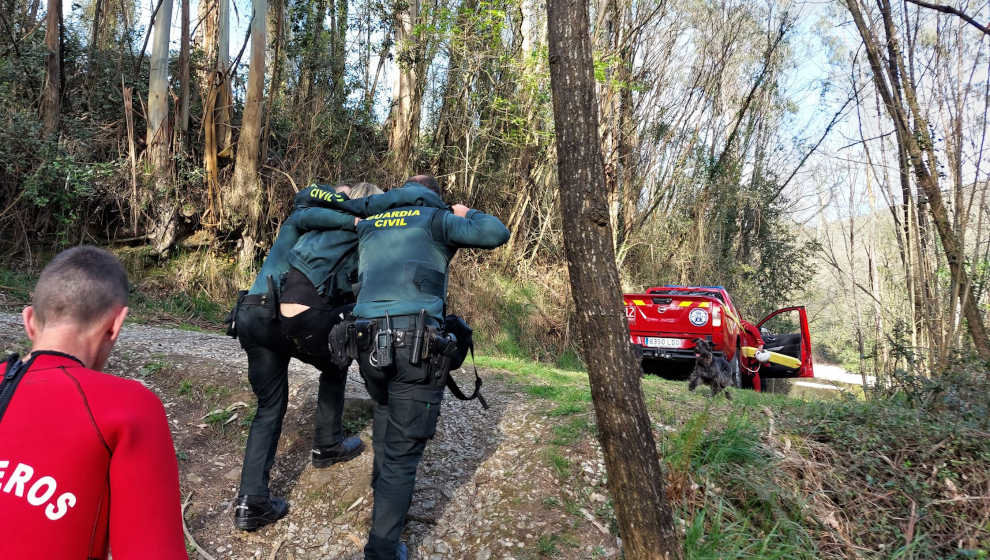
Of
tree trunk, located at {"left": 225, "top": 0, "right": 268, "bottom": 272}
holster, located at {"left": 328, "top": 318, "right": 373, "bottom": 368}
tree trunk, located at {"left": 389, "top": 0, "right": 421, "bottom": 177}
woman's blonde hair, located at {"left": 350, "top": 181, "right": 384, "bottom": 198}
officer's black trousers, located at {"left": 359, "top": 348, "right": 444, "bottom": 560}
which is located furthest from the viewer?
tree trunk, located at {"left": 389, "top": 0, "right": 421, "bottom": 177}

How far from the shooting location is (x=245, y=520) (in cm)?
335

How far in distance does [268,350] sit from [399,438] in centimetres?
111

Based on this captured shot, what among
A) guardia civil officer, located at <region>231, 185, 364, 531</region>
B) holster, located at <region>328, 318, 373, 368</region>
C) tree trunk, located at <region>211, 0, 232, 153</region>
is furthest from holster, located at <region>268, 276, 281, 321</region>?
tree trunk, located at <region>211, 0, 232, 153</region>

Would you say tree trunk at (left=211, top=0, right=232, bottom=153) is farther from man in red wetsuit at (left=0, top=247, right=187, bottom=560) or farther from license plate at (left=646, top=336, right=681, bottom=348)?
man in red wetsuit at (left=0, top=247, right=187, bottom=560)

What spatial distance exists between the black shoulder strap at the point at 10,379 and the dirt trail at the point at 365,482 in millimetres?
2485

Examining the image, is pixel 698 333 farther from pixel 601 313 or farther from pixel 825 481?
pixel 601 313

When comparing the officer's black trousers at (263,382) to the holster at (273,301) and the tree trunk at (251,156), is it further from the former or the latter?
the tree trunk at (251,156)

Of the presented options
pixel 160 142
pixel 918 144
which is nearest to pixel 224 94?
pixel 160 142

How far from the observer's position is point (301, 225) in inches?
140

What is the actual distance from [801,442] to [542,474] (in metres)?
1.94

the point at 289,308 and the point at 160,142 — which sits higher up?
the point at 160,142

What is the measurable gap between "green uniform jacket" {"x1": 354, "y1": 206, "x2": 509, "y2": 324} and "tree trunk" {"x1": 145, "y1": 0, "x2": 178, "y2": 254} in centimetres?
969

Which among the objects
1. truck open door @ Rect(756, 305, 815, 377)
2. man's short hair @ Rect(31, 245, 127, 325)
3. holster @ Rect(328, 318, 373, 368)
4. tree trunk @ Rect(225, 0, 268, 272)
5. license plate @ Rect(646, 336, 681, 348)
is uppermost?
tree trunk @ Rect(225, 0, 268, 272)

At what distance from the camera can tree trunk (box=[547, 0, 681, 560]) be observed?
2588mm
